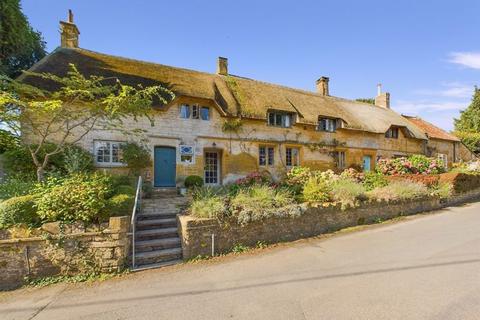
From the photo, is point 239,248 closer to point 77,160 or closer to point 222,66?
point 77,160

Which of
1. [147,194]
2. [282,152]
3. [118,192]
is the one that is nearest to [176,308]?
[118,192]

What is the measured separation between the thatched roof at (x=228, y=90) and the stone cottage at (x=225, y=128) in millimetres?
53

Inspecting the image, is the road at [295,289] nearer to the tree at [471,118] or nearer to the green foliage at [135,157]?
the green foliage at [135,157]

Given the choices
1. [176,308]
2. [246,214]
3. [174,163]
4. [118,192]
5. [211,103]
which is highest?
[211,103]

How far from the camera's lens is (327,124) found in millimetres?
18797

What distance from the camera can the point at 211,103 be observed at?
581 inches

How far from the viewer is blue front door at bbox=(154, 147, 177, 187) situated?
13578 mm

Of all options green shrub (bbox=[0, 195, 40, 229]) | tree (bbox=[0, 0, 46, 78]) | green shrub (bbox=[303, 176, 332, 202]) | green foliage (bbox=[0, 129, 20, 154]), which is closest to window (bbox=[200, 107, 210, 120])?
green shrub (bbox=[303, 176, 332, 202])

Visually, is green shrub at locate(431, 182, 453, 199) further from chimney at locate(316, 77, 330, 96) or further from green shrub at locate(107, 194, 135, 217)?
green shrub at locate(107, 194, 135, 217)

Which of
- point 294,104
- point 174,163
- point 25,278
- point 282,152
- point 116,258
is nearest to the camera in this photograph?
point 25,278

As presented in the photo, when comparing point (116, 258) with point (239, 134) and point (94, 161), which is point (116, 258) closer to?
point (94, 161)

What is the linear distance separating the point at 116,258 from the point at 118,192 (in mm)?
2251

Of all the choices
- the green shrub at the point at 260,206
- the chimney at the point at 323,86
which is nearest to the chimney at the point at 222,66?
the chimney at the point at 323,86

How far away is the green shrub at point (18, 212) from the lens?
6176 millimetres
